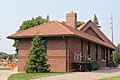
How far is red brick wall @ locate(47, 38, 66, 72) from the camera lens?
29016mm

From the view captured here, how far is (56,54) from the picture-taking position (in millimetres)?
29312

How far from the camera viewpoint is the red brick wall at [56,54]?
2902 centimetres

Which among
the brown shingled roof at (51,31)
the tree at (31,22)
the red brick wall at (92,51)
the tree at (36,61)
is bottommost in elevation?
the tree at (36,61)

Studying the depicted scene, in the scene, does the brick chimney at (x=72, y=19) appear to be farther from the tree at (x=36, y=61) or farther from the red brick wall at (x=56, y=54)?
the tree at (x=36, y=61)

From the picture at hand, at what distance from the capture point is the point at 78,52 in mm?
31844

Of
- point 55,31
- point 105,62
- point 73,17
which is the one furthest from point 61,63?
point 105,62

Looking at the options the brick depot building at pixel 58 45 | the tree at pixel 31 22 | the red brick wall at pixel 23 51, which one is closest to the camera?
the brick depot building at pixel 58 45

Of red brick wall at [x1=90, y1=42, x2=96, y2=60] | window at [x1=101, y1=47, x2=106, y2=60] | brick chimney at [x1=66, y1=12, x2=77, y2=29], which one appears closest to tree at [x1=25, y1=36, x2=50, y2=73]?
brick chimney at [x1=66, y1=12, x2=77, y2=29]

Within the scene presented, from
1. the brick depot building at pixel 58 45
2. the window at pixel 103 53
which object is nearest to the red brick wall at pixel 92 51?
the brick depot building at pixel 58 45

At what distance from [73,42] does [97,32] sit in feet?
58.9

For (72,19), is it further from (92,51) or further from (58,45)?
(58,45)

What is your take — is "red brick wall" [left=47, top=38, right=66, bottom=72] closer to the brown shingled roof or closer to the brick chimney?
the brown shingled roof

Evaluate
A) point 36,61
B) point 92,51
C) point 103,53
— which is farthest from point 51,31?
point 103,53

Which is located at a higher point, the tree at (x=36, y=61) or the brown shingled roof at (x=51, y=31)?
the brown shingled roof at (x=51, y=31)
